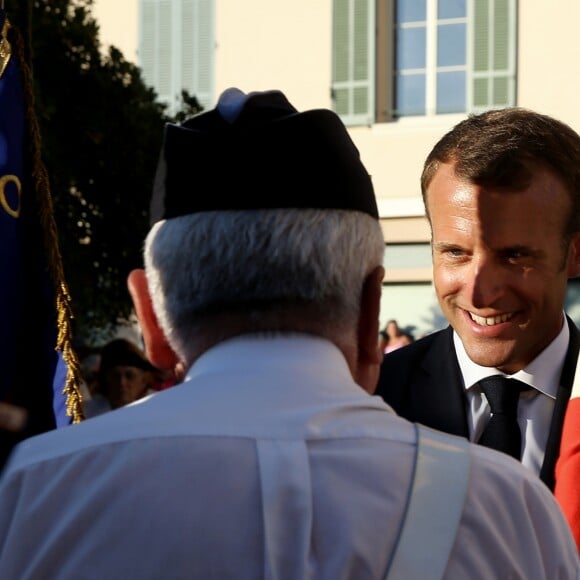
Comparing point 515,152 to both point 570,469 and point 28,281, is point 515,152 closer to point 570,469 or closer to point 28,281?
point 570,469

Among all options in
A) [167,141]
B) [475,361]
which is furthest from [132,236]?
[167,141]

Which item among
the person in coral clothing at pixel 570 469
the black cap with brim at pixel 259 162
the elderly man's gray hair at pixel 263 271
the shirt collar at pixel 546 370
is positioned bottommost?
the person in coral clothing at pixel 570 469

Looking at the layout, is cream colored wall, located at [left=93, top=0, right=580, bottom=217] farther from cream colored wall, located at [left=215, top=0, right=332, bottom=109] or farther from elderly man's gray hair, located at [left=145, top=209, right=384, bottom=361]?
elderly man's gray hair, located at [left=145, top=209, right=384, bottom=361]

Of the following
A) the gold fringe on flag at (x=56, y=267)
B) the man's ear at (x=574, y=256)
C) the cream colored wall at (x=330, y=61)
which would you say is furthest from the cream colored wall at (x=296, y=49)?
the man's ear at (x=574, y=256)

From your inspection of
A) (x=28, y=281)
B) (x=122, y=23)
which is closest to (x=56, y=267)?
(x=28, y=281)

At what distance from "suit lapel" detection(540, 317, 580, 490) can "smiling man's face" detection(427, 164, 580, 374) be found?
54mm

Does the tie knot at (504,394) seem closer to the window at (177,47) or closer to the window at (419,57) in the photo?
the window at (419,57)

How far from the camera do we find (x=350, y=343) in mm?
1514

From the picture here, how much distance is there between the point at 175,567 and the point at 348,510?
191 mm

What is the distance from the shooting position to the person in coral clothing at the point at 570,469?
2285 mm

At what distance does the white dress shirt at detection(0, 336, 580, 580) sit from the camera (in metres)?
1.35

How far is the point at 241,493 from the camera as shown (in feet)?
4.48

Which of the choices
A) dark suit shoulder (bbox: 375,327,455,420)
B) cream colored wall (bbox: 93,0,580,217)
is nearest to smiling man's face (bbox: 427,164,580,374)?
dark suit shoulder (bbox: 375,327,455,420)

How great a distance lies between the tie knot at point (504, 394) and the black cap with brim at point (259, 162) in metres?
0.98
